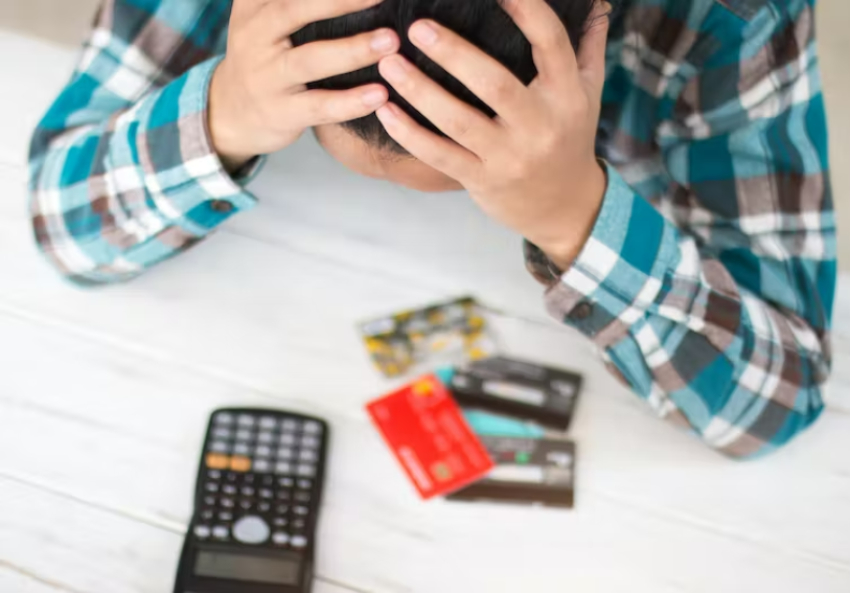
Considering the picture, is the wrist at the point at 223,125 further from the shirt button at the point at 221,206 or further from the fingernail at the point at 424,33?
the fingernail at the point at 424,33

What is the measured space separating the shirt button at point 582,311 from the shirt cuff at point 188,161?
28cm

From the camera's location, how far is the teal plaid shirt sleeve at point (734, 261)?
2.15 ft

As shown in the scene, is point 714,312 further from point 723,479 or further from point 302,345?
point 302,345

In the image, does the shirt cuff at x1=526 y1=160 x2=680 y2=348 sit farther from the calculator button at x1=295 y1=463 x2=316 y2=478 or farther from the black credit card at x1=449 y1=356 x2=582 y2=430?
the calculator button at x1=295 y1=463 x2=316 y2=478

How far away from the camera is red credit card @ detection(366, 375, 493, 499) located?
665mm

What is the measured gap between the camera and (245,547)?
618 millimetres

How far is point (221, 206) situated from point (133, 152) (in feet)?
0.28

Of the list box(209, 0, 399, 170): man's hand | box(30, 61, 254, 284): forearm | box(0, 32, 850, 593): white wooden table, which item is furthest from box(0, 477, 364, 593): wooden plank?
box(209, 0, 399, 170): man's hand

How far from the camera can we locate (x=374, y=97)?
47 cm

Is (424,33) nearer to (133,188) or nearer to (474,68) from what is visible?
(474,68)

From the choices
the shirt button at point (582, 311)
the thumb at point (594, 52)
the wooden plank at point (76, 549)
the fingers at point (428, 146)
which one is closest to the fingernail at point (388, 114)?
the fingers at point (428, 146)

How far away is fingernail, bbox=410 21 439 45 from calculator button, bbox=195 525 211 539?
40 centimetres

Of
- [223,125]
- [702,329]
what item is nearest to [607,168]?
[702,329]

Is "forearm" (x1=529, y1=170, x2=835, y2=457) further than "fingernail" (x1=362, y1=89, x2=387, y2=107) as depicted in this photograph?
Yes
